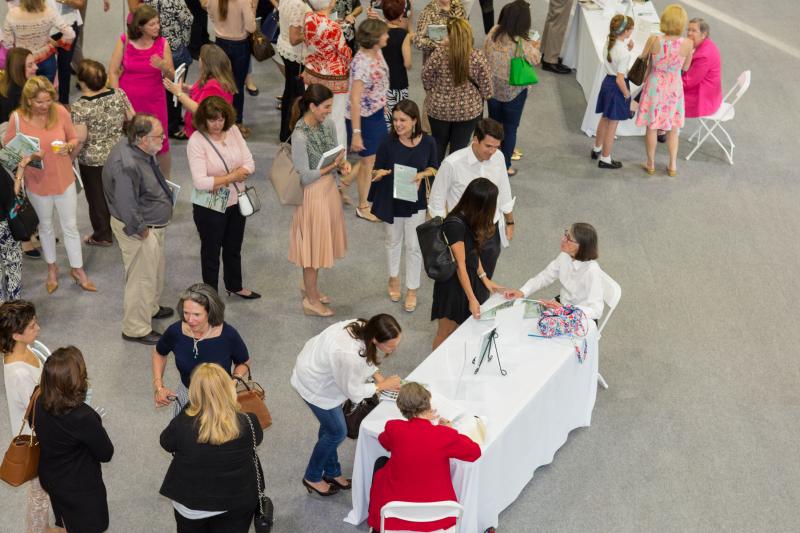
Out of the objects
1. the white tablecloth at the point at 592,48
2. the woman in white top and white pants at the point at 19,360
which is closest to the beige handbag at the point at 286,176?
the woman in white top and white pants at the point at 19,360

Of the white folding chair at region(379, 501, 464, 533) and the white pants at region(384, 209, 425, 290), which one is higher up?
the white folding chair at region(379, 501, 464, 533)

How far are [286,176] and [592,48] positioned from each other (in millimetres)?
4096

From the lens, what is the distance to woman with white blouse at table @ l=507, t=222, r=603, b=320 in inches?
198

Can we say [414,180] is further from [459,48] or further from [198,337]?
[198,337]

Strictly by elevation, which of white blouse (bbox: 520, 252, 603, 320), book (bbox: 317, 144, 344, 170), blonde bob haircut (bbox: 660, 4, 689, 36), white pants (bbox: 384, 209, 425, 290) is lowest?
white pants (bbox: 384, 209, 425, 290)

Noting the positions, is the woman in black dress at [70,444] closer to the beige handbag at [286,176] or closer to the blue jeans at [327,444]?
the blue jeans at [327,444]

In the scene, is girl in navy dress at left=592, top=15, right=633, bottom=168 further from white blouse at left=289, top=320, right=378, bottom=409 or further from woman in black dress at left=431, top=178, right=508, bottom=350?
white blouse at left=289, top=320, right=378, bottom=409

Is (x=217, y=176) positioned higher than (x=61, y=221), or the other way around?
(x=217, y=176)

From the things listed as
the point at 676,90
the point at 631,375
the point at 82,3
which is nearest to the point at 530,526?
the point at 631,375

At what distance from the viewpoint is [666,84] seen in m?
7.52

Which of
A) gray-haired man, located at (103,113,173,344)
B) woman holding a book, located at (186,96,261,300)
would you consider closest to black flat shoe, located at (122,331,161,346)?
gray-haired man, located at (103,113,173,344)

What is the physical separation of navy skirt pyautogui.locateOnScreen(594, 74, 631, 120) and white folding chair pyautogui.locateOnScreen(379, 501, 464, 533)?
452cm

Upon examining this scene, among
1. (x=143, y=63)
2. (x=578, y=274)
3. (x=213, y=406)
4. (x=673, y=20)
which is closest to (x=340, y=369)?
(x=213, y=406)

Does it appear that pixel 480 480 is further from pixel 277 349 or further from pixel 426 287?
pixel 426 287
